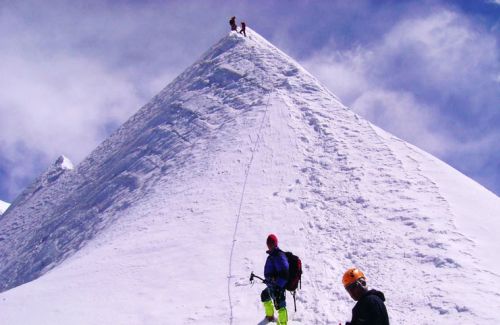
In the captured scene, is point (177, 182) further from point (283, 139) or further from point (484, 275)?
point (484, 275)

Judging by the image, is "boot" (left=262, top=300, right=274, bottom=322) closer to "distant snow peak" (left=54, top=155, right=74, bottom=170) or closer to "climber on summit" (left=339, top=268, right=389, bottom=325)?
"climber on summit" (left=339, top=268, right=389, bottom=325)

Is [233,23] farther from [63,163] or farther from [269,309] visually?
[269,309]

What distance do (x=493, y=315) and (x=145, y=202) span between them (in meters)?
14.4

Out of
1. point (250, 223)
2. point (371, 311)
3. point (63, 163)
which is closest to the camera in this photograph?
point (371, 311)

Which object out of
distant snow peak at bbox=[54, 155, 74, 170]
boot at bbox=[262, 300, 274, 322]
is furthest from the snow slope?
distant snow peak at bbox=[54, 155, 74, 170]

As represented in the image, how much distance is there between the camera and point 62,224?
24719mm

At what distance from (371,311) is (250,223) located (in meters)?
11.3

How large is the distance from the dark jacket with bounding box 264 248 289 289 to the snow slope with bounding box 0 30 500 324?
1614 mm

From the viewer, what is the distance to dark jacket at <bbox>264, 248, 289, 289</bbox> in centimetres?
1019

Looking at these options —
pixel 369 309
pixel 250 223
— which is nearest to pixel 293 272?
pixel 369 309

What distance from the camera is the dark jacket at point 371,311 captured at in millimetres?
5207

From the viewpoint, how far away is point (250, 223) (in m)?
16.5

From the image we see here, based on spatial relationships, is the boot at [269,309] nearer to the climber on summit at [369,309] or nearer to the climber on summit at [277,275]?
the climber on summit at [277,275]

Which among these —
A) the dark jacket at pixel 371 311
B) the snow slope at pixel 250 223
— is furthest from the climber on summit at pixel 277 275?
the dark jacket at pixel 371 311
